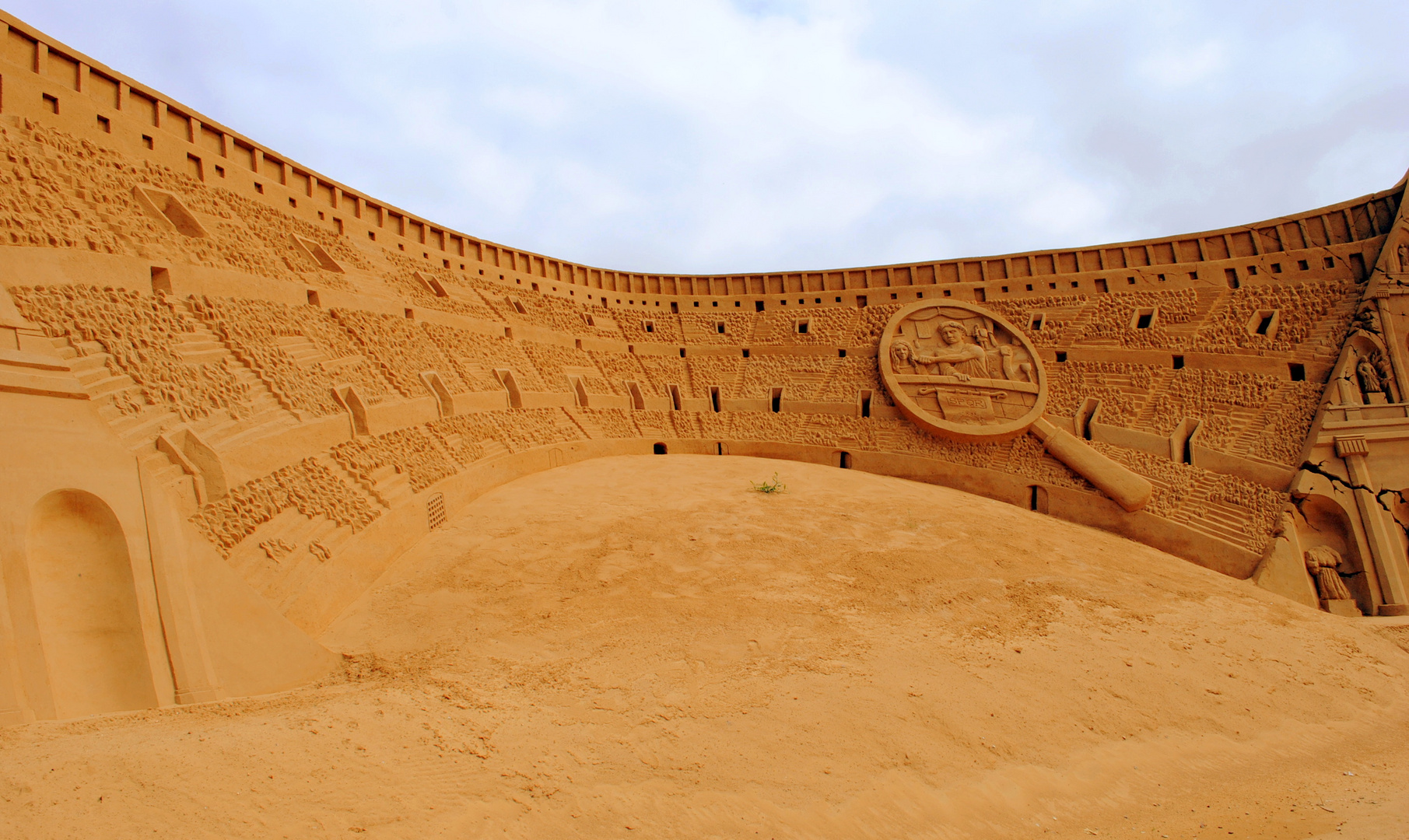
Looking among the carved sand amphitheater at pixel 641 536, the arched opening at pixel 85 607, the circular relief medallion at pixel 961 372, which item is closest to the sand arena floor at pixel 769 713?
the carved sand amphitheater at pixel 641 536

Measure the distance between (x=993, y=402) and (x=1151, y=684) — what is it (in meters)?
11.1

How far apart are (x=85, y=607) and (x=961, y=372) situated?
18039 mm

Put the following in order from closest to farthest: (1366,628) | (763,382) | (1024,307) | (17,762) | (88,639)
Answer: (17,762)
(88,639)
(1366,628)
(1024,307)
(763,382)

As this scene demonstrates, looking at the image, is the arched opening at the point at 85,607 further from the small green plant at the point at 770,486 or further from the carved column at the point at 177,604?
the small green plant at the point at 770,486

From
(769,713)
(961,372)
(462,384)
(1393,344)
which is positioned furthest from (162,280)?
(1393,344)

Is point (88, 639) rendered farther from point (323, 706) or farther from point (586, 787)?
point (586, 787)

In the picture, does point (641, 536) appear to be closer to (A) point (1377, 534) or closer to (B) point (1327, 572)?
(B) point (1327, 572)

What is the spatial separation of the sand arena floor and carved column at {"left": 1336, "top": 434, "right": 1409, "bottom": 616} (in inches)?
72.6

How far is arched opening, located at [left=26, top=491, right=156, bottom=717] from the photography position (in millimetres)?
5590

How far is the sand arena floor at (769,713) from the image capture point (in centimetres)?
465

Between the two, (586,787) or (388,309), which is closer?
(586,787)

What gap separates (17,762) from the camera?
4.22 m

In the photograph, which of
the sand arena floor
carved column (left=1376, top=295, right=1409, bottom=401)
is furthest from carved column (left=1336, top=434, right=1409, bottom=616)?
the sand arena floor

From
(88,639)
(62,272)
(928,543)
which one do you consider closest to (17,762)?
(88,639)
